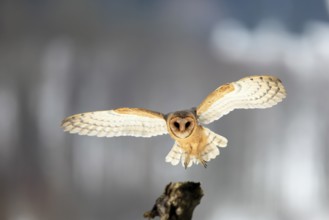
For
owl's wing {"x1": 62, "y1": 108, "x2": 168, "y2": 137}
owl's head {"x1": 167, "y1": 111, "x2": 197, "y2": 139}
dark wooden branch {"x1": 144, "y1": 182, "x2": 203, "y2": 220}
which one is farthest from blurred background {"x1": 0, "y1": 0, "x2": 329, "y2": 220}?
dark wooden branch {"x1": 144, "y1": 182, "x2": 203, "y2": 220}

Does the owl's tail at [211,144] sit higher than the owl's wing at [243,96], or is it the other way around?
the owl's wing at [243,96]

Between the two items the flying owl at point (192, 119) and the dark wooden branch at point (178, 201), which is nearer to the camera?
the dark wooden branch at point (178, 201)

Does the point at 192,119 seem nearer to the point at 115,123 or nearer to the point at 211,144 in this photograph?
the point at 211,144

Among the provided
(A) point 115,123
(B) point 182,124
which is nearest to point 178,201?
(B) point 182,124

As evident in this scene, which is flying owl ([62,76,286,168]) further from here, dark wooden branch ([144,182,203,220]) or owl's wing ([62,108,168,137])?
dark wooden branch ([144,182,203,220])

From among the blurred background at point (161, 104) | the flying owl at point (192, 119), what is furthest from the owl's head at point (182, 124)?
the blurred background at point (161, 104)

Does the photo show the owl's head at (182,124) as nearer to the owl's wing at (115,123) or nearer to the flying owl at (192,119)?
the flying owl at (192,119)

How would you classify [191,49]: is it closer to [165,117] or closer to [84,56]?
[84,56]
